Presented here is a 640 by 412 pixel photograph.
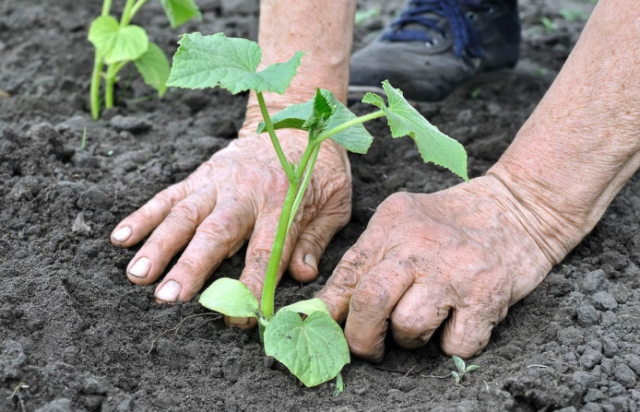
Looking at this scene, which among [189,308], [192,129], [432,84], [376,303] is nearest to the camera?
[376,303]

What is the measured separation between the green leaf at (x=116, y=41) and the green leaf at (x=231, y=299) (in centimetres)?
116

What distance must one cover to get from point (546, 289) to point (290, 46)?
103 cm

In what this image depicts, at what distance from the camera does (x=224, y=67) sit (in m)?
1.52

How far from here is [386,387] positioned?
5.75ft

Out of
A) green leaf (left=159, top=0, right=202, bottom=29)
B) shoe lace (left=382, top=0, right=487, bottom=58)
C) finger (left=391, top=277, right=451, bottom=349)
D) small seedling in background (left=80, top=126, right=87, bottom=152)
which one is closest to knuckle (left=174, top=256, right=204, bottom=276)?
finger (left=391, top=277, right=451, bottom=349)

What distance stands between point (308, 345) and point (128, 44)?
4.80 ft

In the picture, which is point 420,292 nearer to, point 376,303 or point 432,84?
point 376,303

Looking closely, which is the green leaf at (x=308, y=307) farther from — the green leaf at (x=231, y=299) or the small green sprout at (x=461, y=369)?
the small green sprout at (x=461, y=369)

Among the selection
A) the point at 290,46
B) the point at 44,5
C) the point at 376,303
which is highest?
the point at 290,46

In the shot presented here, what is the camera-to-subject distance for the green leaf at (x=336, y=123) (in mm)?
1711

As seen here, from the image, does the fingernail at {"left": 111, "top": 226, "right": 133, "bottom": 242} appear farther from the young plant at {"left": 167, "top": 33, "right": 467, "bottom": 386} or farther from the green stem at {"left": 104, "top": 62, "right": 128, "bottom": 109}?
the green stem at {"left": 104, "top": 62, "right": 128, "bottom": 109}

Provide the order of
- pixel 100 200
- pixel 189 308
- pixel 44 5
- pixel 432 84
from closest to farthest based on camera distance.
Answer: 1. pixel 189 308
2. pixel 100 200
3. pixel 432 84
4. pixel 44 5

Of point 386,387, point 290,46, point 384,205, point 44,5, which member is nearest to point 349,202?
point 384,205

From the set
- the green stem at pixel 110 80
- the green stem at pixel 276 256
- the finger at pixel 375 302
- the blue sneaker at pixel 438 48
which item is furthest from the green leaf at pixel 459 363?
the green stem at pixel 110 80
